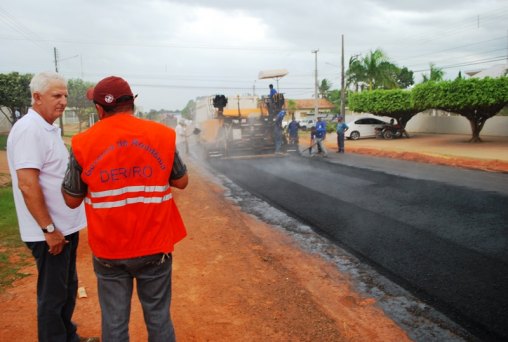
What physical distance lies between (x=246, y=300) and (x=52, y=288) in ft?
5.95

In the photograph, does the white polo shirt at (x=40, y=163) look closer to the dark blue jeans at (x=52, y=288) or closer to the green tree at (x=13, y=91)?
the dark blue jeans at (x=52, y=288)

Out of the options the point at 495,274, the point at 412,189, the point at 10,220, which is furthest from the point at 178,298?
the point at 412,189

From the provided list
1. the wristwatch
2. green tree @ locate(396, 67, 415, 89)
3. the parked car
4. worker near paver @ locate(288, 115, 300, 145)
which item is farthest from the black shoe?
green tree @ locate(396, 67, 415, 89)

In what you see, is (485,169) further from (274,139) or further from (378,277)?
(378,277)

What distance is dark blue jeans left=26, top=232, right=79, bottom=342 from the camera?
8.70 ft

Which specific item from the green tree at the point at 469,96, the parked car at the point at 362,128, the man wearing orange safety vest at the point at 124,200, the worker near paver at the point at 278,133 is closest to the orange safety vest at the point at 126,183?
the man wearing orange safety vest at the point at 124,200

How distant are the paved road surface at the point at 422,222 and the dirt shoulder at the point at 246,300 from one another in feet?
2.42

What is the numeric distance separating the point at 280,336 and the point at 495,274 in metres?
2.64

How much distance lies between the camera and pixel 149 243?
220 centimetres

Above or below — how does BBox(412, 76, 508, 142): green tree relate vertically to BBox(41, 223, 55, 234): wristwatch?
above

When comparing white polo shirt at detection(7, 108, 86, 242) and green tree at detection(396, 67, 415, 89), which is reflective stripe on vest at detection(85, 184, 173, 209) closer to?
white polo shirt at detection(7, 108, 86, 242)

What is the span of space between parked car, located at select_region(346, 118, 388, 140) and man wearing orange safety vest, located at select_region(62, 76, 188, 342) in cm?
2668

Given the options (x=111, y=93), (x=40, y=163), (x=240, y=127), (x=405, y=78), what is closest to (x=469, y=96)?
(x=240, y=127)

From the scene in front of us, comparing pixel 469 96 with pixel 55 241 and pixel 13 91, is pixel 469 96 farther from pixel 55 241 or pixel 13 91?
pixel 13 91
